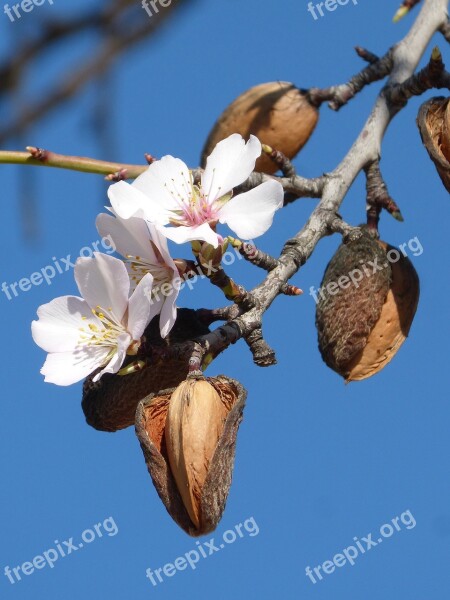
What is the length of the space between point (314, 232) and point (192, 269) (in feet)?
1.05

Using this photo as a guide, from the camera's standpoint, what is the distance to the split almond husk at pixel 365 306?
2301mm

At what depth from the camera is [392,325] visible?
7.75ft

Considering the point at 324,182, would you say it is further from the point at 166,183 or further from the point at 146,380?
the point at 146,380

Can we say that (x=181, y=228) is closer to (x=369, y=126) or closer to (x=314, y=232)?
(x=314, y=232)

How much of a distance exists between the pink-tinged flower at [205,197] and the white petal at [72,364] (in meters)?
0.23

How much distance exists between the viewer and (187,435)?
194 centimetres

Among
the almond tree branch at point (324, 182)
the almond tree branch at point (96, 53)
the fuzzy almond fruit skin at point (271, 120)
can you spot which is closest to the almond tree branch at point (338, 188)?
the almond tree branch at point (324, 182)

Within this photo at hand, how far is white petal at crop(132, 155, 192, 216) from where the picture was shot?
2168 millimetres

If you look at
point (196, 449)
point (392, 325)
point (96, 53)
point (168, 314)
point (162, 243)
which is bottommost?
point (196, 449)

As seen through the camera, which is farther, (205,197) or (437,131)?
(437,131)

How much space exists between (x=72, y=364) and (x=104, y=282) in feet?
0.47

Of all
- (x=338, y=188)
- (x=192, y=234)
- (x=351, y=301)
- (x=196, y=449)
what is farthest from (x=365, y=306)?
(x=196, y=449)

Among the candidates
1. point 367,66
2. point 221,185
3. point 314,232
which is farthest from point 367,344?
point 367,66

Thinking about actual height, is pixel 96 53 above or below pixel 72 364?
above
